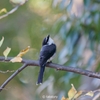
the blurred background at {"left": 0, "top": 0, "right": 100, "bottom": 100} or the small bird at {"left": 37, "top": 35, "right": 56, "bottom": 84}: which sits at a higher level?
the small bird at {"left": 37, "top": 35, "right": 56, "bottom": 84}

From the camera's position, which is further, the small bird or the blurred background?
the blurred background

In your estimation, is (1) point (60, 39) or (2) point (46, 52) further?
(1) point (60, 39)

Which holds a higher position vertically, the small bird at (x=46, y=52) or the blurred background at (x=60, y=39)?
the small bird at (x=46, y=52)

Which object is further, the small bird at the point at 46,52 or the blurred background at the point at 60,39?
the blurred background at the point at 60,39

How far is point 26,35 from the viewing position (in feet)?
17.1

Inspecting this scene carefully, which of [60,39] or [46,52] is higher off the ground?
[46,52]

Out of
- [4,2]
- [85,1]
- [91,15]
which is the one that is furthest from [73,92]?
[4,2]

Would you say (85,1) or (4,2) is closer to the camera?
(85,1)

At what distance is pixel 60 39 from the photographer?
3146 mm

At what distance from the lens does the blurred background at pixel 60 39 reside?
2861 millimetres

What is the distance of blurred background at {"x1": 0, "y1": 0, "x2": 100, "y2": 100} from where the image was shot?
113 inches

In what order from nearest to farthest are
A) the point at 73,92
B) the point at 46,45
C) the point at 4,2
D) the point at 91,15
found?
the point at 73,92 → the point at 46,45 → the point at 91,15 → the point at 4,2

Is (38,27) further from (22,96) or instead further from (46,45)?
(46,45)

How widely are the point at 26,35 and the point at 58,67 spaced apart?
374 centimetres
